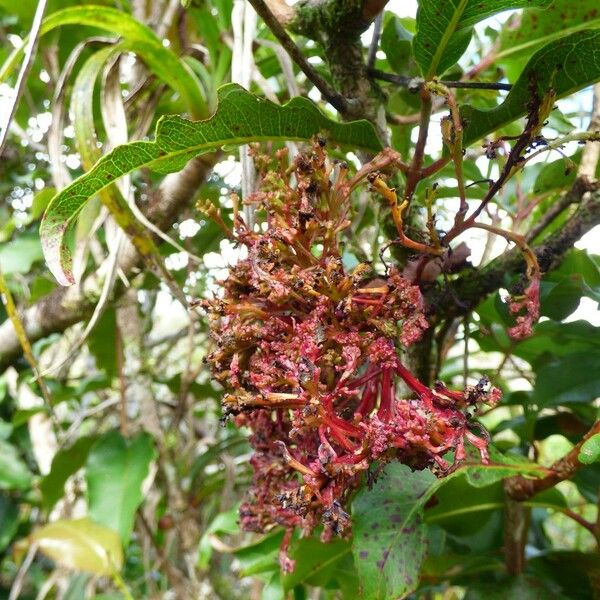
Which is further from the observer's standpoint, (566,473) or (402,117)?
(402,117)

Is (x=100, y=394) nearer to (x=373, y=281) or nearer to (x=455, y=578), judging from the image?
(x=455, y=578)

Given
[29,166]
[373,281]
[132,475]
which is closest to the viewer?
[373,281]

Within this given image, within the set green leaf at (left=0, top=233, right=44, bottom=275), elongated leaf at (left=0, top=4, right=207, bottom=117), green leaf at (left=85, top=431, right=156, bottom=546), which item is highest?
elongated leaf at (left=0, top=4, right=207, bottom=117)

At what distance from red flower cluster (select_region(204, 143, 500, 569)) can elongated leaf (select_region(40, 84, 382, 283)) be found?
0.17 ft

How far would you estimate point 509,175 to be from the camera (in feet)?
1.67

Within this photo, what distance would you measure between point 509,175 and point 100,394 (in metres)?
1.74

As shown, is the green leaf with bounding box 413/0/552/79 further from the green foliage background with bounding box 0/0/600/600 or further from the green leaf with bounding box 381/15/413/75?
the green leaf with bounding box 381/15/413/75

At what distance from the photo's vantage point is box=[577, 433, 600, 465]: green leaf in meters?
0.49

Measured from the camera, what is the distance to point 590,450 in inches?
19.4

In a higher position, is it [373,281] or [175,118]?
[175,118]

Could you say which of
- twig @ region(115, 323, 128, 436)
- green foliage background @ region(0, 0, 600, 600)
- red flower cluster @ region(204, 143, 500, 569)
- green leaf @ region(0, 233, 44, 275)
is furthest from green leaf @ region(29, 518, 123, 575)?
red flower cluster @ region(204, 143, 500, 569)

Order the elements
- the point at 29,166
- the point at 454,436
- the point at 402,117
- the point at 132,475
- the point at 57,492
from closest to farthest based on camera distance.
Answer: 1. the point at 454,436
2. the point at 402,117
3. the point at 132,475
4. the point at 57,492
5. the point at 29,166

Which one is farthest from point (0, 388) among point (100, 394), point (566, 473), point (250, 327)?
point (566, 473)

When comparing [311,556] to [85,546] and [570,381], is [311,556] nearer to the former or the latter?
[570,381]
